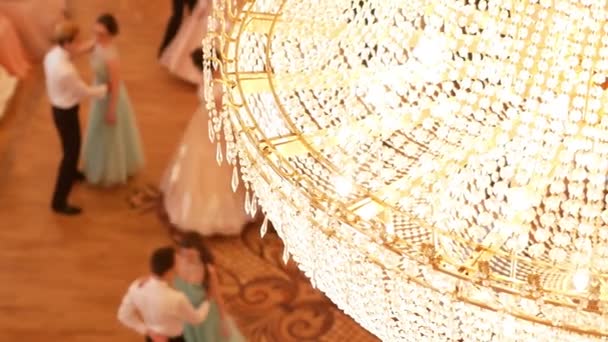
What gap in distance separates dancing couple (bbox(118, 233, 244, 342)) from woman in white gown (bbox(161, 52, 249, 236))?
3.79 feet

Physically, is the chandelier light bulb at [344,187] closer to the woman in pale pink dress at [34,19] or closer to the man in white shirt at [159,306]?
the man in white shirt at [159,306]

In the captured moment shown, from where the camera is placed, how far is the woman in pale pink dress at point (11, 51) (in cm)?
693

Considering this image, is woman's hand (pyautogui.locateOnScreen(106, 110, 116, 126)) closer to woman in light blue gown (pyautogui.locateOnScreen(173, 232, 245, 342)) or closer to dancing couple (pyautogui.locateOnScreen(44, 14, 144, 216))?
dancing couple (pyautogui.locateOnScreen(44, 14, 144, 216))

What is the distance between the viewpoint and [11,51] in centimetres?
702

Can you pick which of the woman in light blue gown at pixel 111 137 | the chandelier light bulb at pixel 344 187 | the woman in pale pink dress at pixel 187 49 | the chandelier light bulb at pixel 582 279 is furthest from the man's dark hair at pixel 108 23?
the chandelier light bulb at pixel 582 279

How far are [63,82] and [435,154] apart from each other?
162 inches

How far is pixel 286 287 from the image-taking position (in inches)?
213

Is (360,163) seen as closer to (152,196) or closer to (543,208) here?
(543,208)

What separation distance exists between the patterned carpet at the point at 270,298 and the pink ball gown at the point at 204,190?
109 mm

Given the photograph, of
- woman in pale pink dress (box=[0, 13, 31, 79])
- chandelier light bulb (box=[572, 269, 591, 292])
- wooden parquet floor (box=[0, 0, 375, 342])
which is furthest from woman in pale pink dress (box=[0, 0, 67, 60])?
chandelier light bulb (box=[572, 269, 591, 292])

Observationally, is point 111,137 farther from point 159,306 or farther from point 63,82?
point 159,306

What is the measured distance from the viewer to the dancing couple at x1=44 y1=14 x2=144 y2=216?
5.44 m

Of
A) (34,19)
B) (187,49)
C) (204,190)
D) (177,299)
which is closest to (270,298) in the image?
(204,190)

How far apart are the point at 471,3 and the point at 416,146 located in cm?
24
